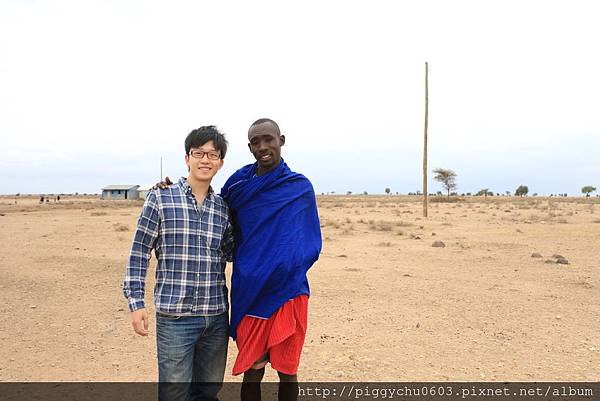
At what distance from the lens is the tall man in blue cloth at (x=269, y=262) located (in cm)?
243

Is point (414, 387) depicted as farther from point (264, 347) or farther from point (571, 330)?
point (571, 330)

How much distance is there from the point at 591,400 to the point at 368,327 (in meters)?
2.26

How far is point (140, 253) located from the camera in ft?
7.26

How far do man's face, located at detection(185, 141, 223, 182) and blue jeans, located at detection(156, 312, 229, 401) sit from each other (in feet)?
2.45

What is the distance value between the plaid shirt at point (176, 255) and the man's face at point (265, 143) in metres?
0.48

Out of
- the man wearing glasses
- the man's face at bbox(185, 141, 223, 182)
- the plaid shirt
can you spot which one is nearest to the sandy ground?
the man wearing glasses

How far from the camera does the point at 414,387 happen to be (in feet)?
11.8

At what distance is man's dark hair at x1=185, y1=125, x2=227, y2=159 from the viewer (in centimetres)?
237

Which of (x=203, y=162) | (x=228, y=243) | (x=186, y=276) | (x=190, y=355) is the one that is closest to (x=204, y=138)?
(x=203, y=162)

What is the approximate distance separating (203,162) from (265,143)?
0.40 m

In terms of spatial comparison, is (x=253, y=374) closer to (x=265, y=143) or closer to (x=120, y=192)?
(x=265, y=143)

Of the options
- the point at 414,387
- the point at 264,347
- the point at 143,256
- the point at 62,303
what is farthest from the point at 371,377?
the point at 62,303

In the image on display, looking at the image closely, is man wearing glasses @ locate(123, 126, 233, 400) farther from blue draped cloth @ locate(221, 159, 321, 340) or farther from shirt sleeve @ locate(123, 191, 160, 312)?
blue draped cloth @ locate(221, 159, 321, 340)

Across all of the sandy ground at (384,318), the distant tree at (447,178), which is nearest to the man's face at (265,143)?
the sandy ground at (384,318)
